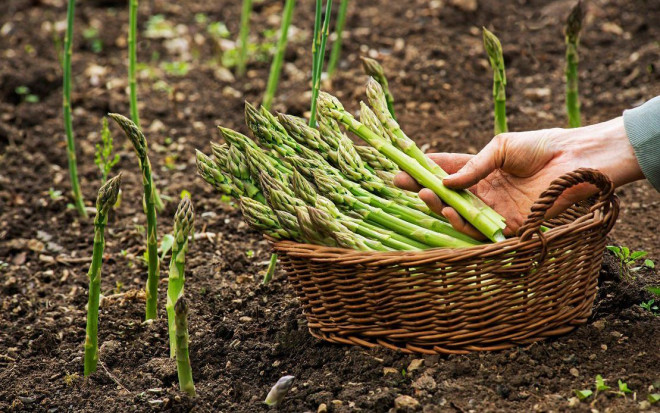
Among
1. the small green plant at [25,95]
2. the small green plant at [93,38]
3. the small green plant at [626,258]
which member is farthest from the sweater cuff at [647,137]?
the small green plant at [93,38]

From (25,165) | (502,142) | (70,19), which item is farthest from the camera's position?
(25,165)

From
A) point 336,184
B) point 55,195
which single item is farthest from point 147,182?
point 55,195

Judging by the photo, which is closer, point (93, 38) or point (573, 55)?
point (573, 55)

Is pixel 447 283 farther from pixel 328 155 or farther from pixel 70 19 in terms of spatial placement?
pixel 70 19

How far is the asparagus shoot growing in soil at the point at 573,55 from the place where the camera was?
4094 millimetres

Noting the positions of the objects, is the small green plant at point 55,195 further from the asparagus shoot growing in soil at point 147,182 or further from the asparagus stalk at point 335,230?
the asparagus stalk at point 335,230

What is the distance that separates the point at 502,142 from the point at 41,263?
8.17ft

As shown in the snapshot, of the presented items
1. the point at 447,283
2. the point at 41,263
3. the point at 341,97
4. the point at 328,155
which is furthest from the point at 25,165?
the point at 447,283

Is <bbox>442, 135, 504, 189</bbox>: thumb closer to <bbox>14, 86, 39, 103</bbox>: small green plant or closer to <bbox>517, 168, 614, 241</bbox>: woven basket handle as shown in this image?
<bbox>517, 168, 614, 241</bbox>: woven basket handle

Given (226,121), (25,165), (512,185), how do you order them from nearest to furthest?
(512,185) < (25,165) < (226,121)

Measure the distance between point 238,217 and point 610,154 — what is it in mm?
2107

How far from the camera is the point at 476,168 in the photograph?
303 centimetres

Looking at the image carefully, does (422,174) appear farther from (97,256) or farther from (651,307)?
(97,256)

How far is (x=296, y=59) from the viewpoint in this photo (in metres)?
6.18
